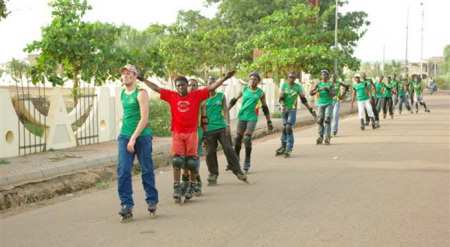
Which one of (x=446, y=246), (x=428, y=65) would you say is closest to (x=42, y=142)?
(x=446, y=246)

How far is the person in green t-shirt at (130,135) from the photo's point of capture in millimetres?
7691

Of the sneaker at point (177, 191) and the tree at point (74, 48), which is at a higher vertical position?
the tree at point (74, 48)

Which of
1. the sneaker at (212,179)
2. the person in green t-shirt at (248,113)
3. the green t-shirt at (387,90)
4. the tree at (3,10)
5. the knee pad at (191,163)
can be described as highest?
the tree at (3,10)

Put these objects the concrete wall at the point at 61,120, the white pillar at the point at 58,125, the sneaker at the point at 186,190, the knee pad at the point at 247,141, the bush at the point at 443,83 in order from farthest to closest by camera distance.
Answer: the bush at the point at 443,83 < the white pillar at the point at 58,125 < the concrete wall at the point at 61,120 < the knee pad at the point at 247,141 < the sneaker at the point at 186,190

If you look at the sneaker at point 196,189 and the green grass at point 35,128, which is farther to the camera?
the green grass at point 35,128

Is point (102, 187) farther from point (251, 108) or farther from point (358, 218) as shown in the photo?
point (358, 218)

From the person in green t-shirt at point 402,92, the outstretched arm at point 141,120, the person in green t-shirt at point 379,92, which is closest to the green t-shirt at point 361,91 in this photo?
the person in green t-shirt at point 379,92

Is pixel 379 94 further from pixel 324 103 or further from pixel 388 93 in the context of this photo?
pixel 324 103

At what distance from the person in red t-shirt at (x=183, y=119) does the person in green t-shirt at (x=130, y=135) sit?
0.78 metres

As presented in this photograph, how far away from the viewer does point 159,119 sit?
18.8 m

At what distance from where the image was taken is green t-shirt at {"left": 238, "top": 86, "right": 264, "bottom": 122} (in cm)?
1195

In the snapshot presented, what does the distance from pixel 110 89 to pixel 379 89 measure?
1105 centimetres

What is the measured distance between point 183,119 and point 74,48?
352 inches

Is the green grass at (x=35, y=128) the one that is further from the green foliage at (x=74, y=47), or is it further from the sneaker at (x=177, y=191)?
the sneaker at (x=177, y=191)
